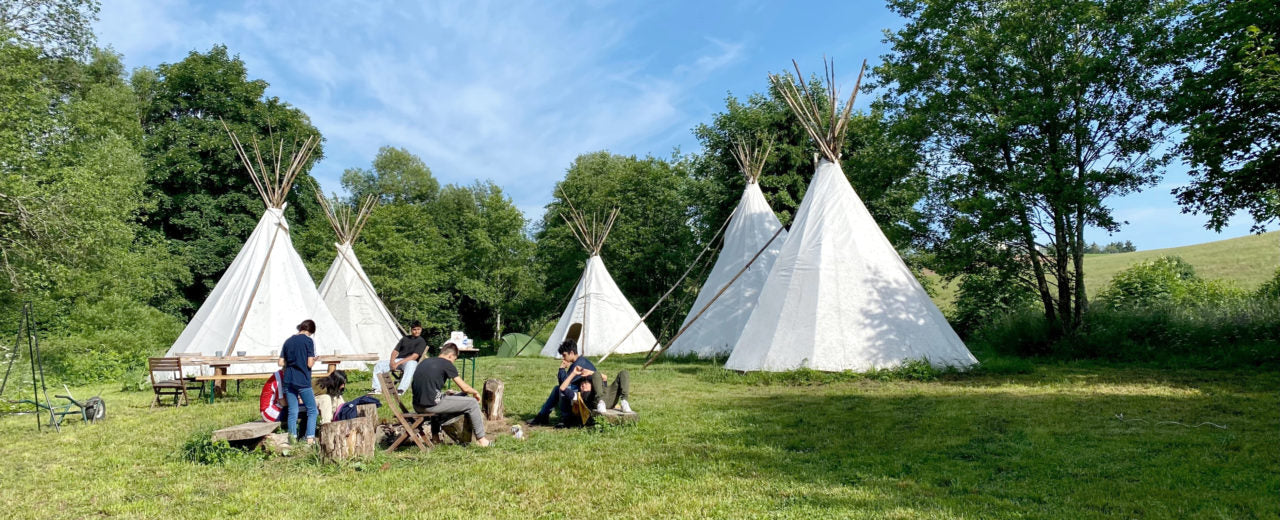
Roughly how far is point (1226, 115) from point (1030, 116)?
9.93 feet

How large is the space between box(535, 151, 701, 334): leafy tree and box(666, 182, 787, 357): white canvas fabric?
8781 millimetres

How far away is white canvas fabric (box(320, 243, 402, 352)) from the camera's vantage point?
714 inches

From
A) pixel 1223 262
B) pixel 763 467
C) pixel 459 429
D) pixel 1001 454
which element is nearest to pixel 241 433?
pixel 459 429

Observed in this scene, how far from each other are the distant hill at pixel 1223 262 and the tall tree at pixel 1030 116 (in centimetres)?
957

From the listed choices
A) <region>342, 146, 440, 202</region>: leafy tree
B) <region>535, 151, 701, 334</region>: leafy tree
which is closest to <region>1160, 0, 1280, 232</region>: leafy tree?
<region>535, 151, 701, 334</region>: leafy tree

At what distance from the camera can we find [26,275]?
1159cm

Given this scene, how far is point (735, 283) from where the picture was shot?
16.9 m

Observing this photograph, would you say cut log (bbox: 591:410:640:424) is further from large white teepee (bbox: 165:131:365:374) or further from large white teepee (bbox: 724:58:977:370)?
large white teepee (bbox: 165:131:365:374)

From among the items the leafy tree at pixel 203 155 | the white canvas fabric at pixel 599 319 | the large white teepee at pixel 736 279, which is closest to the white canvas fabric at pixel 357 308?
the white canvas fabric at pixel 599 319

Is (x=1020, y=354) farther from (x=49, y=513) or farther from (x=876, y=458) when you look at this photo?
(x=49, y=513)

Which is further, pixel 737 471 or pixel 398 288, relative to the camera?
pixel 398 288

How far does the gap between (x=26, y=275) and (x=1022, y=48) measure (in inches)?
743

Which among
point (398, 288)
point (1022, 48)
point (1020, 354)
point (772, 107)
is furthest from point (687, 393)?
point (398, 288)

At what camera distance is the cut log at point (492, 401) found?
7859mm
